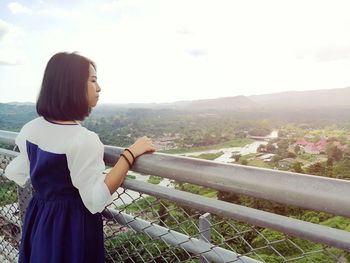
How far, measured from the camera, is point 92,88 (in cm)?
160

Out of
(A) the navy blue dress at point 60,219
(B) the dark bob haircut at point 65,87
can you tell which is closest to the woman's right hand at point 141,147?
(A) the navy blue dress at point 60,219

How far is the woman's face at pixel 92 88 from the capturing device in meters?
1.59

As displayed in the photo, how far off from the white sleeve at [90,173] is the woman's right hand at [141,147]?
0.17m

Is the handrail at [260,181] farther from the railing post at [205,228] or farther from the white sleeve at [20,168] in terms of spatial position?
the white sleeve at [20,168]

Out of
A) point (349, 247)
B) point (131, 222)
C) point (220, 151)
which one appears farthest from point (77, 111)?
point (220, 151)

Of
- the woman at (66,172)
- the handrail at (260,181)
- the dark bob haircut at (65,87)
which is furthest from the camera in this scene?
the dark bob haircut at (65,87)

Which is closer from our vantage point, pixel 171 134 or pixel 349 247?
pixel 349 247

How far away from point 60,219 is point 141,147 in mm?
489

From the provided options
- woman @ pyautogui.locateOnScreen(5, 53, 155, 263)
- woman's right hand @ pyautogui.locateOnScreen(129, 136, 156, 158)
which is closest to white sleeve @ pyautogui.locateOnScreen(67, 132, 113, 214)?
woman @ pyautogui.locateOnScreen(5, 53, 155, 263)

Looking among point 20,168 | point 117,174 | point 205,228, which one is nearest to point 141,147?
point 117,174

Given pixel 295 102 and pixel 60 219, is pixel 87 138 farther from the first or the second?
pixel 295 102

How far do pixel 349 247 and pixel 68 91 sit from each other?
117cm

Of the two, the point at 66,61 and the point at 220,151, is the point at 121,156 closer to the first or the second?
the point at 66,61

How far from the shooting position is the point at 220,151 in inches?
2462
